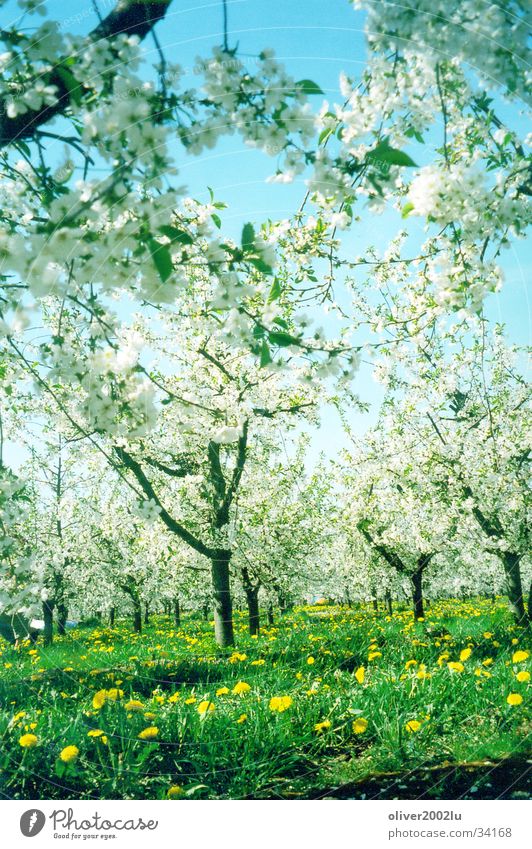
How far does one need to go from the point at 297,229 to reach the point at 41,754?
3.34 metres

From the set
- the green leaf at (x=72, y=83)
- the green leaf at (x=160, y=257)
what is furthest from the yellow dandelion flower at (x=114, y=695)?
the green leaf at (x=72, y=83)

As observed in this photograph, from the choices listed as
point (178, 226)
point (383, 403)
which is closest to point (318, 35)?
point (178, 226)

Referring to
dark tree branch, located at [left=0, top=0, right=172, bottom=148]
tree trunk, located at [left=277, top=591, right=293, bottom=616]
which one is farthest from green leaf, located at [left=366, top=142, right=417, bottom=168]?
tree trunk, located at [left=277, top=591, right=293, bottom=616]

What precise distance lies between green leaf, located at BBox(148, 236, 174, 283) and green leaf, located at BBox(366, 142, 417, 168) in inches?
32.0

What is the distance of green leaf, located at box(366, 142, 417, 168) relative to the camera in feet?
5.65

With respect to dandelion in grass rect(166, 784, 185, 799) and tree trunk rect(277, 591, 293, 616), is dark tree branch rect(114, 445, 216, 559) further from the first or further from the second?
tree trunk rect(277, 591, 293, 616)

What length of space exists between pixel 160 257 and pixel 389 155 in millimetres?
859

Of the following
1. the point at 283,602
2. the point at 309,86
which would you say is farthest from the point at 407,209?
the point at 283,602

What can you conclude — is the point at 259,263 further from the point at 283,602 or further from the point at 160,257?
the point at 283,602

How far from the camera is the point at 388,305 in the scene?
5.24 metres

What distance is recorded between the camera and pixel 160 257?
5.60ft

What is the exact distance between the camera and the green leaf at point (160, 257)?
1.70 m

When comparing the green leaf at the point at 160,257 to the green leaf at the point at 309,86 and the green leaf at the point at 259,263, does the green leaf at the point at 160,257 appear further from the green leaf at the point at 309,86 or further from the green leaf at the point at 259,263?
the green leaf at the point at 309,86

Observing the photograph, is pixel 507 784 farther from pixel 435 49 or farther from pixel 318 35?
pixel 318 35
